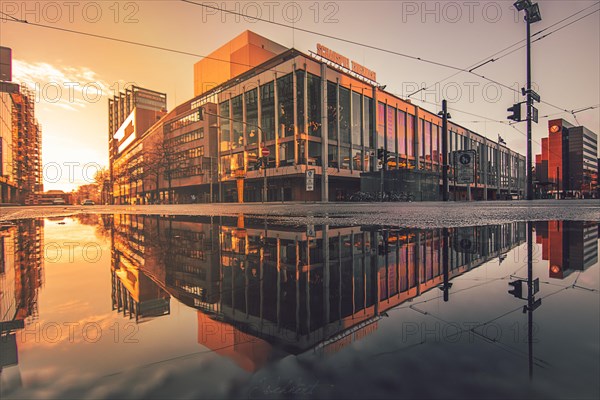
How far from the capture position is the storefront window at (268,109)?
45906 mm

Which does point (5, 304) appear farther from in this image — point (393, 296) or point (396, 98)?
point (396, 98)

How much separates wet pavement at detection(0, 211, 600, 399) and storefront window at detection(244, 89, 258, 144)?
4687 centimetres

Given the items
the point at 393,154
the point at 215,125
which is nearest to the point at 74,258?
the point at 393,154

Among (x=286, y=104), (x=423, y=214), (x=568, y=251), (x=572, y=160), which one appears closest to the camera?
(x=568, y=251)

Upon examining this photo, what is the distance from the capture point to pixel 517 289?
1.97 m

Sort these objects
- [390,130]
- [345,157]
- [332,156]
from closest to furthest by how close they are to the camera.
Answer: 1. [332,156]
2. [345,157]
3. [390,130]

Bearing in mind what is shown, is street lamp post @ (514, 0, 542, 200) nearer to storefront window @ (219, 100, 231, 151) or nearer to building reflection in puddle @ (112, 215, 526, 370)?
building reflection in puddle @ (112, 215, 526, 370)

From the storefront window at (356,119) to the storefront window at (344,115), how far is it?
3.75 ft

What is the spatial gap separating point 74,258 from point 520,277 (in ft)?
13.5

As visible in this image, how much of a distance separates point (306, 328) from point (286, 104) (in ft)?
145

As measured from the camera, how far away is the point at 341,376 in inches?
39.4

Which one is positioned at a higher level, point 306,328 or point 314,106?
point 314,106

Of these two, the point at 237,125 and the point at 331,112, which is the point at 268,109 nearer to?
the point at 237,125

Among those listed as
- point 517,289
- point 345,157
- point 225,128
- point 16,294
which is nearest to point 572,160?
point 345,157
